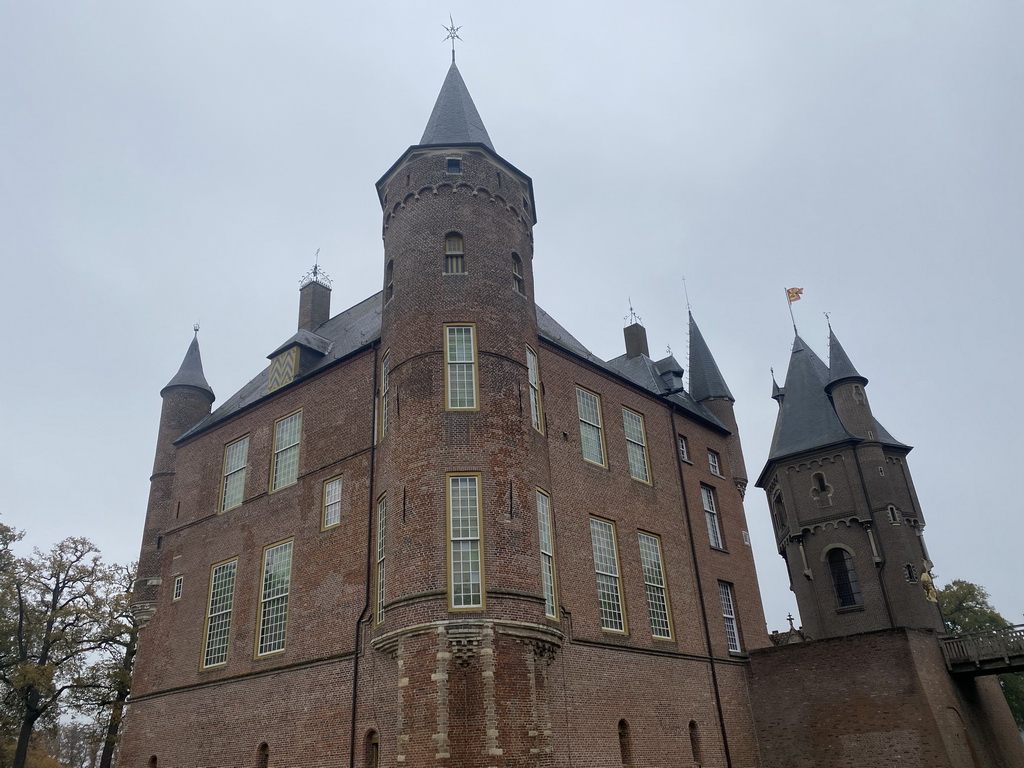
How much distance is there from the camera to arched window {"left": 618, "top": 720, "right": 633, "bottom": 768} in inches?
800

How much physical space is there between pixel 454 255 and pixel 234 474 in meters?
11.9

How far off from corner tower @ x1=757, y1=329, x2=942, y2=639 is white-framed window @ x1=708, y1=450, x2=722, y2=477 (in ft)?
23.5

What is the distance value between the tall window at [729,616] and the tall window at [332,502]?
13514 millimetres

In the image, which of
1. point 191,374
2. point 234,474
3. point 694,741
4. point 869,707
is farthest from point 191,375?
point 869,707

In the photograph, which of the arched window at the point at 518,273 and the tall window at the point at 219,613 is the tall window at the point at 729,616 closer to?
the arched window at the point at 518,273

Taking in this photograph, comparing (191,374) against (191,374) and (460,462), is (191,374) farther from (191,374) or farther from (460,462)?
(460,462)

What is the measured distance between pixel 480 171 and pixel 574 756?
15.7 m

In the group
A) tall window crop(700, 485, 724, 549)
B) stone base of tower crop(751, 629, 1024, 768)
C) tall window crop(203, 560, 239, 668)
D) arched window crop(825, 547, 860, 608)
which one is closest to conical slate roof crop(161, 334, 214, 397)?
tall window crop(203, 560, 239, 668)

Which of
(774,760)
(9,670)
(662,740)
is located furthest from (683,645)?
(9,670)

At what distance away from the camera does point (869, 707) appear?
22812 millimetres

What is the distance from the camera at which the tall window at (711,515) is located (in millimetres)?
28433

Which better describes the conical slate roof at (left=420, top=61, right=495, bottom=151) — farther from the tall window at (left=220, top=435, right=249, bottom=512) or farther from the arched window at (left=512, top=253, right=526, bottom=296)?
the tall window at (left=220, top=435, right=249, bottom=512)

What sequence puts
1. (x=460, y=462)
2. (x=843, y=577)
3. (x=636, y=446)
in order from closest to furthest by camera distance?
1. (x=460, y=462)
2. (x=636, y=446)
3. (x=843, y=577)

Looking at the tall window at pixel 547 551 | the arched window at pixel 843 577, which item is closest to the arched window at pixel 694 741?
the tall window at pixel 547 551
